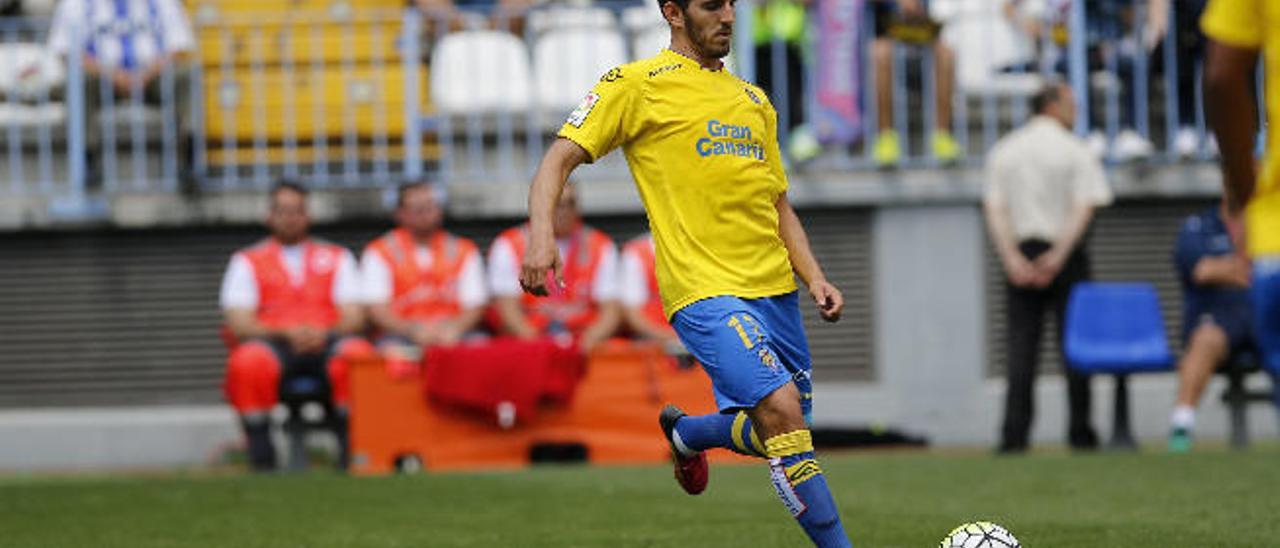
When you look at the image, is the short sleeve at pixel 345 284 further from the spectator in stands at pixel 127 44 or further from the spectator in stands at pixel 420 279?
the spectator in stands at pixel 127 44

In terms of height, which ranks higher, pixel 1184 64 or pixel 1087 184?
pixel 1184 64

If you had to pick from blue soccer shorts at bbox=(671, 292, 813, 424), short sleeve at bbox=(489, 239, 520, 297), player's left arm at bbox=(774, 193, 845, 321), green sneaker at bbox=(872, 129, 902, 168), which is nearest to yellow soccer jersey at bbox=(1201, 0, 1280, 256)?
blue soccer shorts at bbox=(671, 292, 813, 424)

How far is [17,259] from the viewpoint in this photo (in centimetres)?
1722

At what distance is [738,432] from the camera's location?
7.20 meters

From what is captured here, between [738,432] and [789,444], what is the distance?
A: 1.47 feet

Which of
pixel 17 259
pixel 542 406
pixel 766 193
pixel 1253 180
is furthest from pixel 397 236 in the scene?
pixel 1253 180

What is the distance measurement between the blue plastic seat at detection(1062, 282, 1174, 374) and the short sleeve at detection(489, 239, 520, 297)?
137 inches

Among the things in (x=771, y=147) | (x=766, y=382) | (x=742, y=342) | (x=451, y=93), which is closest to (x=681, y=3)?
(x=771, y=147)

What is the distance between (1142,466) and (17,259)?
879 cm

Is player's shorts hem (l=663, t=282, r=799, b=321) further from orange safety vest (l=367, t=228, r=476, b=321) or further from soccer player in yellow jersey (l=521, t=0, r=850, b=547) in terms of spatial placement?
orange safety vest (l=367, t=228, r=476, b=321)

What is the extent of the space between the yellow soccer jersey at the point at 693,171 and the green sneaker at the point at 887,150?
32.2ft

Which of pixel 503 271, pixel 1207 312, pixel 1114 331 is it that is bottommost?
pixel 1114 331

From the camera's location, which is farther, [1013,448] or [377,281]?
[377,281]

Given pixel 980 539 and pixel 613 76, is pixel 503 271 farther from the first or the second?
pixel 980 539
